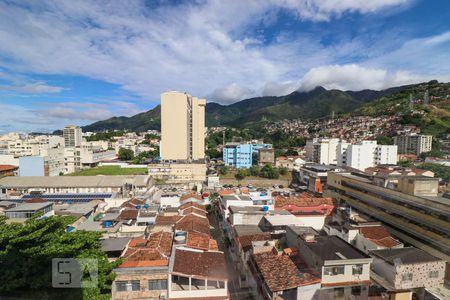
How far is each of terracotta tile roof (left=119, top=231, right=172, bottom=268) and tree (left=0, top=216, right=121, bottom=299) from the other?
0.81 m

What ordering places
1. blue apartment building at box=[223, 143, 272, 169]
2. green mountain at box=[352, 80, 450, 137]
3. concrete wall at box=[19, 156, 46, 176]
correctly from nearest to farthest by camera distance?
1. concrete wall at box=[19, 156, 46, 176]
2. blue apartment building at box=[223, 143, 272, 169]
3. green mountain at box=[352, 80, 450, 137]

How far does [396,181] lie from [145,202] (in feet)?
70.8

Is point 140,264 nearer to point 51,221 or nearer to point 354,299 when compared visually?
point 51,221

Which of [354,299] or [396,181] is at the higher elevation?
[396,181]

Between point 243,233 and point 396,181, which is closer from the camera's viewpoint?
point 243,233

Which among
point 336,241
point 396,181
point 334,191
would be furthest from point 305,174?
point 336,241

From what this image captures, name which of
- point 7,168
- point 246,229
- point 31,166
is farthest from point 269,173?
point 7,168

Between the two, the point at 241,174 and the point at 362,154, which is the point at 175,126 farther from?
the point at 362,154

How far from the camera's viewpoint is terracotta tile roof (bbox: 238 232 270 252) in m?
13.4

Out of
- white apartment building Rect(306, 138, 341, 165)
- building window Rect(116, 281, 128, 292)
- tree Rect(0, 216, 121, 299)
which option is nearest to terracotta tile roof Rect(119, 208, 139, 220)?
tree Rect(0, 216, 121, 299)

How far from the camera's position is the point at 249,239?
45.9ft

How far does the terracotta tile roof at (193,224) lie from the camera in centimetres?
1485

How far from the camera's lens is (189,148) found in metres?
52.0

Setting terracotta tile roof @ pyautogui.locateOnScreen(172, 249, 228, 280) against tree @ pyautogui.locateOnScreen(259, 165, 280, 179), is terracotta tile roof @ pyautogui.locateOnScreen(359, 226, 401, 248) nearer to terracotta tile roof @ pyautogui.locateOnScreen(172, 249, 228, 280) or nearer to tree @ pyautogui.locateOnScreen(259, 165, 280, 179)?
terracotta tile roof @ pyautogui.locateOnScreen(172, 249, 228, 280)
